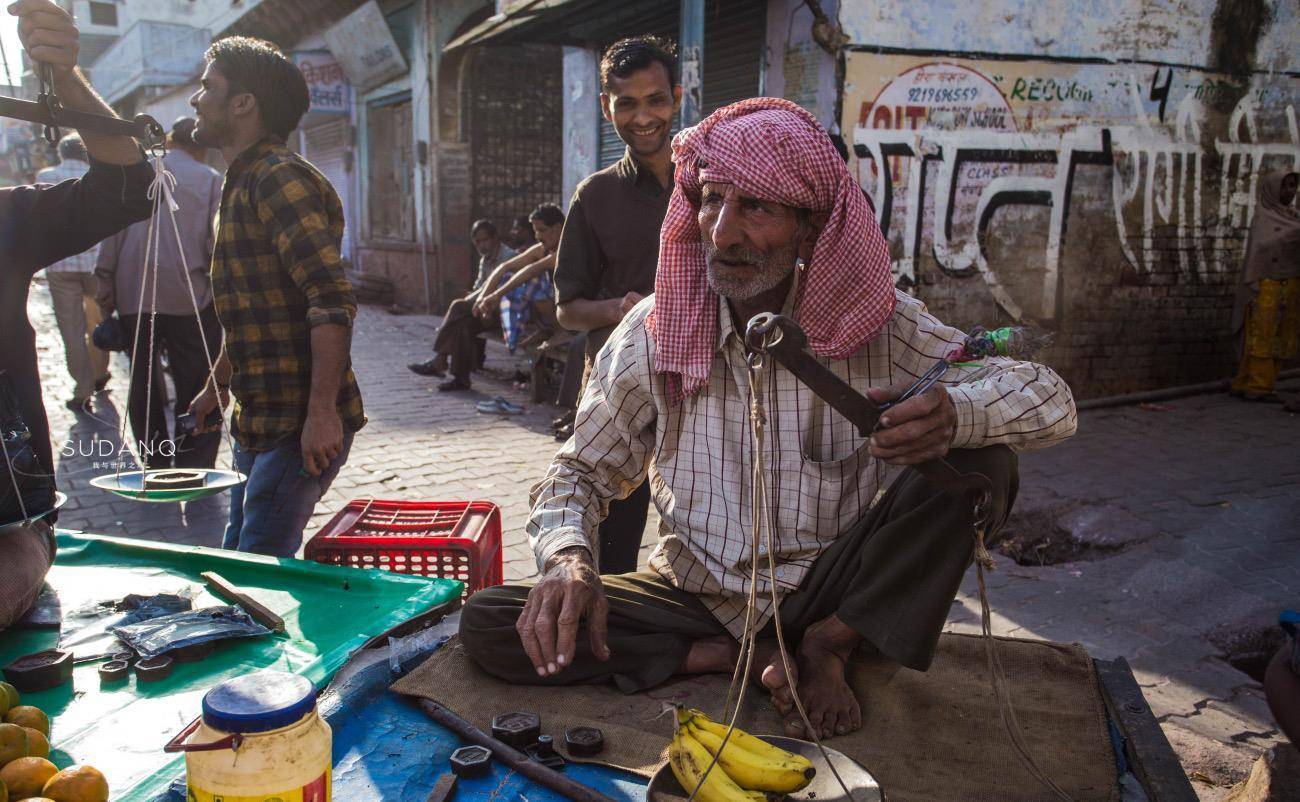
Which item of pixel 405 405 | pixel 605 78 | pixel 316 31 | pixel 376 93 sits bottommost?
pixel 405 405

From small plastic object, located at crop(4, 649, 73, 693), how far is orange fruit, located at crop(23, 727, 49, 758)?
0.42 meters

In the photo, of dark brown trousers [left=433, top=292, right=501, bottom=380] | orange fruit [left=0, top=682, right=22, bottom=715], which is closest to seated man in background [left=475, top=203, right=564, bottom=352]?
dark brown trousers [left=433, top=292, right=501, bottom=380]

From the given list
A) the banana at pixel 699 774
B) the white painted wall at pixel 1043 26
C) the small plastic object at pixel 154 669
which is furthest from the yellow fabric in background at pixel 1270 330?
the small plastic object at pixel 154 669

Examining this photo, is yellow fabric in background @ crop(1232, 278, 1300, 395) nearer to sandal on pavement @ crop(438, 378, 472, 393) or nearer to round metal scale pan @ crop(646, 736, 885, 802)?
sandal on pavement @ crop(438, 378, 472, 393)

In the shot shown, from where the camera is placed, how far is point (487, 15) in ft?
44.1

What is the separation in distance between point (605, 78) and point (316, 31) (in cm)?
1721

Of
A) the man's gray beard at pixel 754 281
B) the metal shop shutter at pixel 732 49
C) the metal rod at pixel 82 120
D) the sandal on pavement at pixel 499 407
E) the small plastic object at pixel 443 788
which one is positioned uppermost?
the metal shop shutter at pixel 732 49

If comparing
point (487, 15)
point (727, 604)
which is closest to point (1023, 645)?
point (727, 604)

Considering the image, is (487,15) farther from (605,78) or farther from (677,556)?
(677,556)

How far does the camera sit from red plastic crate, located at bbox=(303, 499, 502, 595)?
2879 millimetres

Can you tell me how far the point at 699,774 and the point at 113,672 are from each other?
146 centimetres

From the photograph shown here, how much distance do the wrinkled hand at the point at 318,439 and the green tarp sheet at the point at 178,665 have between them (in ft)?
0.99

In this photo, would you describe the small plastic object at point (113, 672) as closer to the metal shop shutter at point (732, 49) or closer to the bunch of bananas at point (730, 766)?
the bunch of bananas at point (730, 766)

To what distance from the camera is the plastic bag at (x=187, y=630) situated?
90.4 inches
